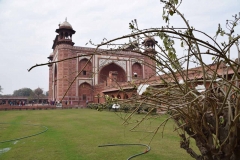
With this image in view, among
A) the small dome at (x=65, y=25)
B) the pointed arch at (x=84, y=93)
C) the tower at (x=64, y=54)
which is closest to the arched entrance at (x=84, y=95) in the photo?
the pointed arch at (x=84, y=93)

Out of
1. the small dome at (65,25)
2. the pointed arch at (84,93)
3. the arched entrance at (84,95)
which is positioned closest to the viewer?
the small dome at (65,25)

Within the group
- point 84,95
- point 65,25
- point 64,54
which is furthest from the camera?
point 84,95

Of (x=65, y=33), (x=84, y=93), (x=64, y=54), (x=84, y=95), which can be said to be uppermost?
(x=65, y=33)

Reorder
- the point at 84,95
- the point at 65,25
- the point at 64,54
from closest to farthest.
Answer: the point at 64,54 → the point at 65,25 → the point at 84,95

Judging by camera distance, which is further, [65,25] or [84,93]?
[84,93]

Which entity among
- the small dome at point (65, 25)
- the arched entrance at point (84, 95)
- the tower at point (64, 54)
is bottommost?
the arched entrance at point (84, 95)

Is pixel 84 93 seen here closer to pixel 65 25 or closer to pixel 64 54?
pixel 64 54

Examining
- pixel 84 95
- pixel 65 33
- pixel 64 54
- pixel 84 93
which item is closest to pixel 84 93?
pixel 84 93

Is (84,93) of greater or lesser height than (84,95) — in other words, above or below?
above

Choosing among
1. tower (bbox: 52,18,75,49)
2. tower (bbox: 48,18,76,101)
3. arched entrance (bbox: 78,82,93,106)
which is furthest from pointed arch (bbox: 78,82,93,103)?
tower (bbox: 52,18,75,49)

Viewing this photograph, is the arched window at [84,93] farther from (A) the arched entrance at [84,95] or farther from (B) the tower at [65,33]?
(B) the tower at [65,33]

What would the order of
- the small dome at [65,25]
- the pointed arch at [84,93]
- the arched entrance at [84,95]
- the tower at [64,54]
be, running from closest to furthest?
the tower at [64,54] < the small dome at [65,25] < the arched entrance at [84,95] < the pointed arch at [84,93]

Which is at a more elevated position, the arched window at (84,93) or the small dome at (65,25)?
the small dome at (65,25)

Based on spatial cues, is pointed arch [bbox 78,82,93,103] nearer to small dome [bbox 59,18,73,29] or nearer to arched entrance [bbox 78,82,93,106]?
arched entrance [bbox 78,82,93,106]
